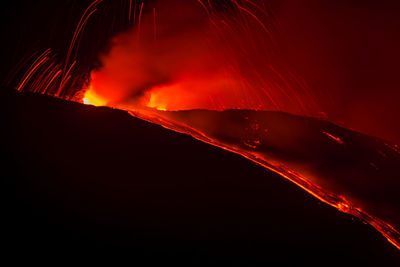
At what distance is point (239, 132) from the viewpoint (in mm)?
4066

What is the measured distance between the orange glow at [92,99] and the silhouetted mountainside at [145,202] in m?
2.80

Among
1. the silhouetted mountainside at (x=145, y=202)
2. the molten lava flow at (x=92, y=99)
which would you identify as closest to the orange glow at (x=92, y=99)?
the molten lava flow at (x=92, y=99)

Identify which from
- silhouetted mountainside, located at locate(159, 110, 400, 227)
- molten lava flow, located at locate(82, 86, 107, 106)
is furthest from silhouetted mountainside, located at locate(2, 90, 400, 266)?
molten lava flow, located at locate(82, 86, 107, 106)

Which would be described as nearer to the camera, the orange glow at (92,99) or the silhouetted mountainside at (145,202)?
the silhouetted mountainside at (145,202)

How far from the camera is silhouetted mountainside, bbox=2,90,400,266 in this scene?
6.91ft

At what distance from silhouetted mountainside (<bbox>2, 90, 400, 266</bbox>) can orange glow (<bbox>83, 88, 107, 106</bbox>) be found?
9.17 feet

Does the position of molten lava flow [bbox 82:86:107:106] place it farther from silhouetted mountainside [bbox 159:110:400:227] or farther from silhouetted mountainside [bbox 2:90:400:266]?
silhouetted mountainside [bbox 2:90:400:266]

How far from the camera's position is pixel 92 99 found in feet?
19.1

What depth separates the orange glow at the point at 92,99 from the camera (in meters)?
5.63

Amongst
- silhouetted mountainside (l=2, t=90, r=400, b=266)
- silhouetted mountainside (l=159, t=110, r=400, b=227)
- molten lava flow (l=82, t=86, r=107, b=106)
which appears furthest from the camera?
molten lava flow (l=82, t=86, r=107, b=106)

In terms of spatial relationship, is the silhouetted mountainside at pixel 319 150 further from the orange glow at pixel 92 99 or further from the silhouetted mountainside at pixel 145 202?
the orange glow at pixel 92 99

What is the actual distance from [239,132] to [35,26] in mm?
5186

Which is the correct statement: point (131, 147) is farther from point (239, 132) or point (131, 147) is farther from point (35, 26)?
point (35, 26)

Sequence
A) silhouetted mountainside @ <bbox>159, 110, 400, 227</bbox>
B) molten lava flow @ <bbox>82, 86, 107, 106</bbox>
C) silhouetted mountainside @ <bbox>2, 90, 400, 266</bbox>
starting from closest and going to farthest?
silhouetted mountainside @ <bbox>2, 90, 400, 266</bbox>, silhouetted mountainside @ <bbox>159, 110, 400, 227</bbox>, molten lava flow @ <bbox>82, 86, 107, 106</bbox>
